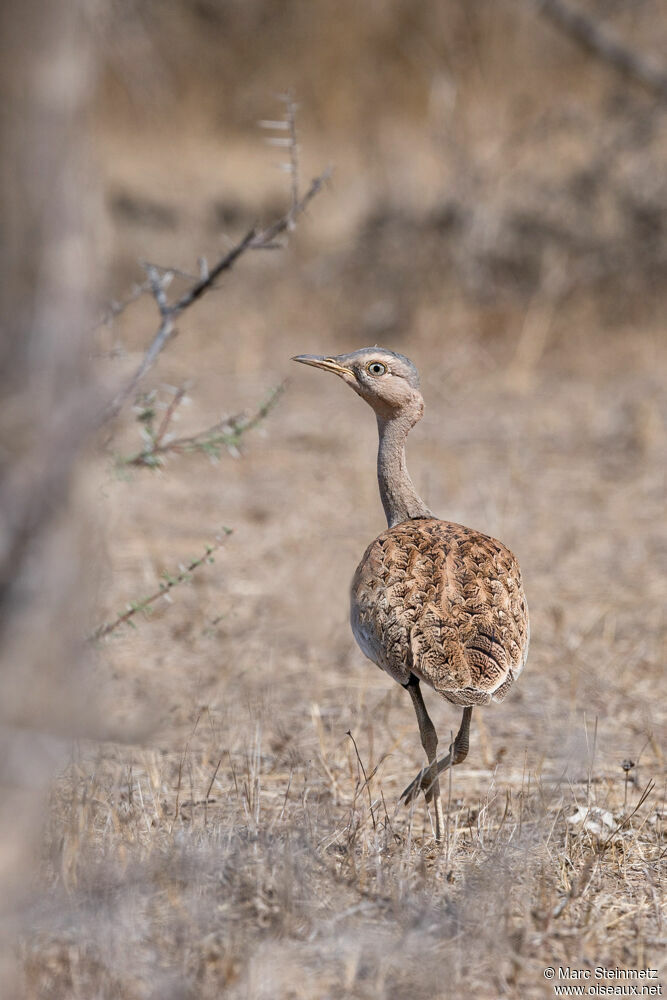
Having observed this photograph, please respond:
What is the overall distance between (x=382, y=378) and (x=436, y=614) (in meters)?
0.90

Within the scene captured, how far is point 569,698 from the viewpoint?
4.52 metres

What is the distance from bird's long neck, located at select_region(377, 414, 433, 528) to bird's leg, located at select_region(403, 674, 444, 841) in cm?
68

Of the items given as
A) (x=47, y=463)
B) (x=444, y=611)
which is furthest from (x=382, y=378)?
(x=47, y=463)

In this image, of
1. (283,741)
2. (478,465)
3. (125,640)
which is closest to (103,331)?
(283,741)

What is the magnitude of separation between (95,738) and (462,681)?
120 centimetres

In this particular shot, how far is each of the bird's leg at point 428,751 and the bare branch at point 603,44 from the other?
24.1ft

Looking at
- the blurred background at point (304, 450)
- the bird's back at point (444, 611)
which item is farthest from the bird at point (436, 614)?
the blurred background at point (304, 450)

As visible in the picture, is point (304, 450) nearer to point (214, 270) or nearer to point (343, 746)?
point (343, 746)

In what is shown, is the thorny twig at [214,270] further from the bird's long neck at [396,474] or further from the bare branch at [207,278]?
the bird's long neck at [396,474]

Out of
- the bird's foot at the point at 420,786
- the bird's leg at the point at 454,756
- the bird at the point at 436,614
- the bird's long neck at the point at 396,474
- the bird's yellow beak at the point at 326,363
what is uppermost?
the bird's yellow beak at the point at 326,363

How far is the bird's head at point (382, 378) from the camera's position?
144 inches

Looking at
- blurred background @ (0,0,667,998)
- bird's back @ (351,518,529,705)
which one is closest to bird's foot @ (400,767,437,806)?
blurred background @ (0,0,667,998)

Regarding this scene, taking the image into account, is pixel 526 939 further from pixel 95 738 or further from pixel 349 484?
pixel 349 484

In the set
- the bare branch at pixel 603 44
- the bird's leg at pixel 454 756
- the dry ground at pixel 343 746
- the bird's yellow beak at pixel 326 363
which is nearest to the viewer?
the dry ground at pixel 343 746
